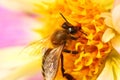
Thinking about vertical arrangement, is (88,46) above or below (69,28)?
below

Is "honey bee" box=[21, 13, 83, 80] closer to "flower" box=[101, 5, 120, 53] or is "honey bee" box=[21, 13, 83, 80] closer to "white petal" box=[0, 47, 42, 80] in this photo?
"flower" box=[101, 5, 120, 53]

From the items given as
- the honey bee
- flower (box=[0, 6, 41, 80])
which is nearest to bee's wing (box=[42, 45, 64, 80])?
the honey bee

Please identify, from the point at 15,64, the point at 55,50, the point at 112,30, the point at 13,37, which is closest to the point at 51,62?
the point at 55,50

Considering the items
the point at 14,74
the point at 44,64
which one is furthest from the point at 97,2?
the point at 14,74

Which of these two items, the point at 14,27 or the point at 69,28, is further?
the point at 14,27

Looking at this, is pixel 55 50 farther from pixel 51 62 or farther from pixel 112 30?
pixel 112 30

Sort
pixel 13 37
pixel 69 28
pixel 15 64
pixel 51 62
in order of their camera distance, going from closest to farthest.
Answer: pixel 51 62, pixel 69 28, pixel 15 64, pixel 13 37

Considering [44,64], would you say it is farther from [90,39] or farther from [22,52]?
[22,52]
